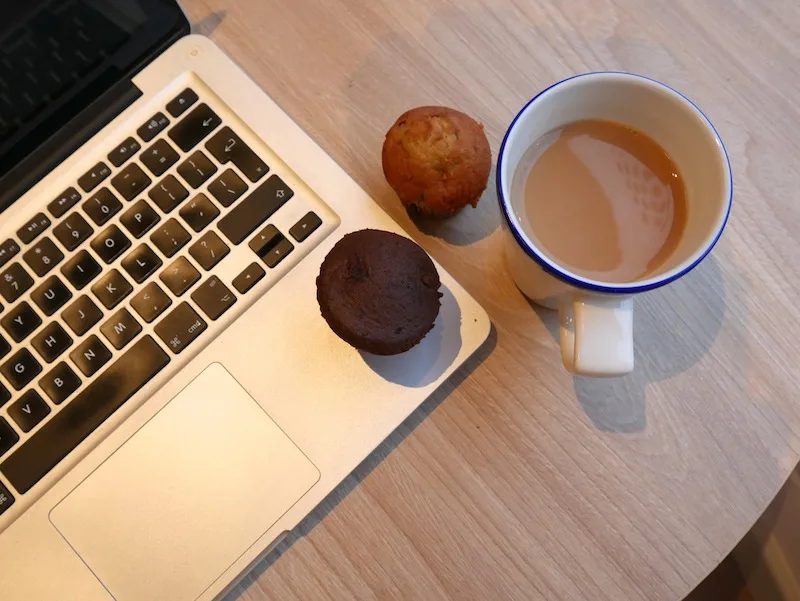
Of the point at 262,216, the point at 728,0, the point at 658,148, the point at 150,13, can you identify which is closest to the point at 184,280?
the point at 262,216

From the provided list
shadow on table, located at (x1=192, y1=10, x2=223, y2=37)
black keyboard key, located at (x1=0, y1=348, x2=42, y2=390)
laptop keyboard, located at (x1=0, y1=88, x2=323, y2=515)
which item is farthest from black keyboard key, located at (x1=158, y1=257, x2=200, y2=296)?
shadow on table, located at (x1=192, y1=10, x2=223, y2=37)

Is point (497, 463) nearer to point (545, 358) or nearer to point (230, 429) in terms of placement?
point (545, 358)

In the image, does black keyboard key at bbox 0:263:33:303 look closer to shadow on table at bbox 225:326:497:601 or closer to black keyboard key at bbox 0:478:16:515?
black keyboard key at bbox 0:478:16:515

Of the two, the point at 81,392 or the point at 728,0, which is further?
the point at 728,0

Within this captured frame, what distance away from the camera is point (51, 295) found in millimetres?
475

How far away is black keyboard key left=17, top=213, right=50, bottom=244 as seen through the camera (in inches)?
19.3

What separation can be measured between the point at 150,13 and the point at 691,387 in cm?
47

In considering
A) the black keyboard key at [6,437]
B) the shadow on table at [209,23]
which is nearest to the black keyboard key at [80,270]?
the black keyboard key at [6,437]

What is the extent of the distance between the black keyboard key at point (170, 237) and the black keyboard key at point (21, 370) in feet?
0.37

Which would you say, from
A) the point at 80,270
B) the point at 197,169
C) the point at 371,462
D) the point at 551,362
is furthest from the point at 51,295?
the point at 551,362

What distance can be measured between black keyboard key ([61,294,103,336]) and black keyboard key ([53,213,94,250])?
1.7 inches

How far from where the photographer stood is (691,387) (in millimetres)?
486

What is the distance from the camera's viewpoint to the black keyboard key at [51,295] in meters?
0.47

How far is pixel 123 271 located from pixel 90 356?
62 millimetres
